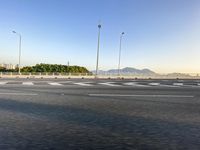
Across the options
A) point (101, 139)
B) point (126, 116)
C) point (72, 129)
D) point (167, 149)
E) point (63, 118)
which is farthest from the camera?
point (126, 116)

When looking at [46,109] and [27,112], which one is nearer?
[27,112]

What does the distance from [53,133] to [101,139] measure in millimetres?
1003

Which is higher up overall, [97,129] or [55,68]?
[55,68]

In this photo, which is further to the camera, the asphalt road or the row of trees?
the row of trees

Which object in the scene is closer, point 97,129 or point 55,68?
point 97,129

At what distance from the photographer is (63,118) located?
28.3 ft

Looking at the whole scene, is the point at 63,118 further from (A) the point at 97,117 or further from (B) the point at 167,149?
(B) the point at 167,149

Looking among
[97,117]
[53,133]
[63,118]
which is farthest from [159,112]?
[53,133]

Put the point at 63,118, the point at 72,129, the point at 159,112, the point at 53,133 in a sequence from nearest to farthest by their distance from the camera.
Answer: the point at 53,133 → the point at 72,129 → the point at 63,118 → the point at 159,112

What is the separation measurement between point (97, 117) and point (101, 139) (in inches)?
109

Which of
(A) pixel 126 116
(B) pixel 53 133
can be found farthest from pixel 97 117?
(B) pixel 53 133

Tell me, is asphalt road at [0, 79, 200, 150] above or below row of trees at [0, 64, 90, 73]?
below

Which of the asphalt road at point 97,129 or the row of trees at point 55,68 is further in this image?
the row of trees at point 55,68

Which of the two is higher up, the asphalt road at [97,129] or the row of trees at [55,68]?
the row of trees at [55,68]
